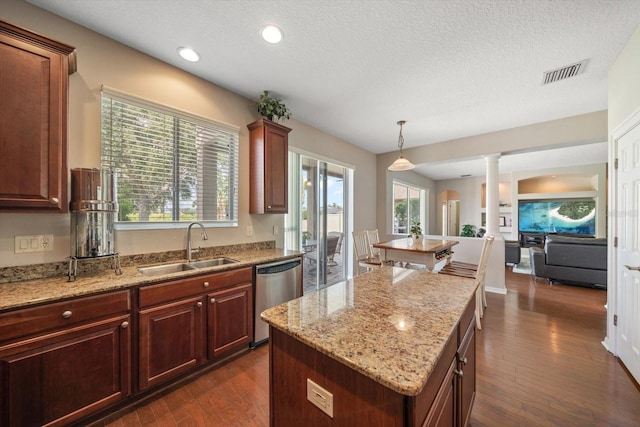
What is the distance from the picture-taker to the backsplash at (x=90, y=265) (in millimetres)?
1617

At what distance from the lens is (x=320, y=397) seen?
0.87 metres

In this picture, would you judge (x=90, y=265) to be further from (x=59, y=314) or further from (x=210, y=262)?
(x=210, y=262)

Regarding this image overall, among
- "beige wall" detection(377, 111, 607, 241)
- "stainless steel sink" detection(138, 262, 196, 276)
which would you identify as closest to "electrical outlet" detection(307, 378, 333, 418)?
"stainless steel sink" detection(138, 262, 196, 276)

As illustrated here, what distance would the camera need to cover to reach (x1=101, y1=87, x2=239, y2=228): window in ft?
6.81

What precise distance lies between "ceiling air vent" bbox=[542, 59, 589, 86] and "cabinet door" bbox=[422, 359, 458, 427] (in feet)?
9.76

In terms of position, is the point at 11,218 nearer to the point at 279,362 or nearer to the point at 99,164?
the point at 99,164

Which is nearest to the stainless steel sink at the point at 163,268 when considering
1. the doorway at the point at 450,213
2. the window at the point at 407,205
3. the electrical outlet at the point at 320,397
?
the electrical outlet at the point at 320,397

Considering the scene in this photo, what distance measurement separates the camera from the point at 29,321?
131 cm

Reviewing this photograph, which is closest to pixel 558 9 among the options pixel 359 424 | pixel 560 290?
pixel 359 424

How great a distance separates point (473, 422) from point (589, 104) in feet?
13.1

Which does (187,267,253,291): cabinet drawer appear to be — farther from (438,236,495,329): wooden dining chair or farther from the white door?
the white door

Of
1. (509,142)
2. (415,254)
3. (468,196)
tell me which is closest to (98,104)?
(415,254)

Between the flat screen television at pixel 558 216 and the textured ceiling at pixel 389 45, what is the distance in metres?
6.28

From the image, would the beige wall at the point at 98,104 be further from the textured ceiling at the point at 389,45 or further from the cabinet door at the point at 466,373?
the cabinet door at the point at 466,373
